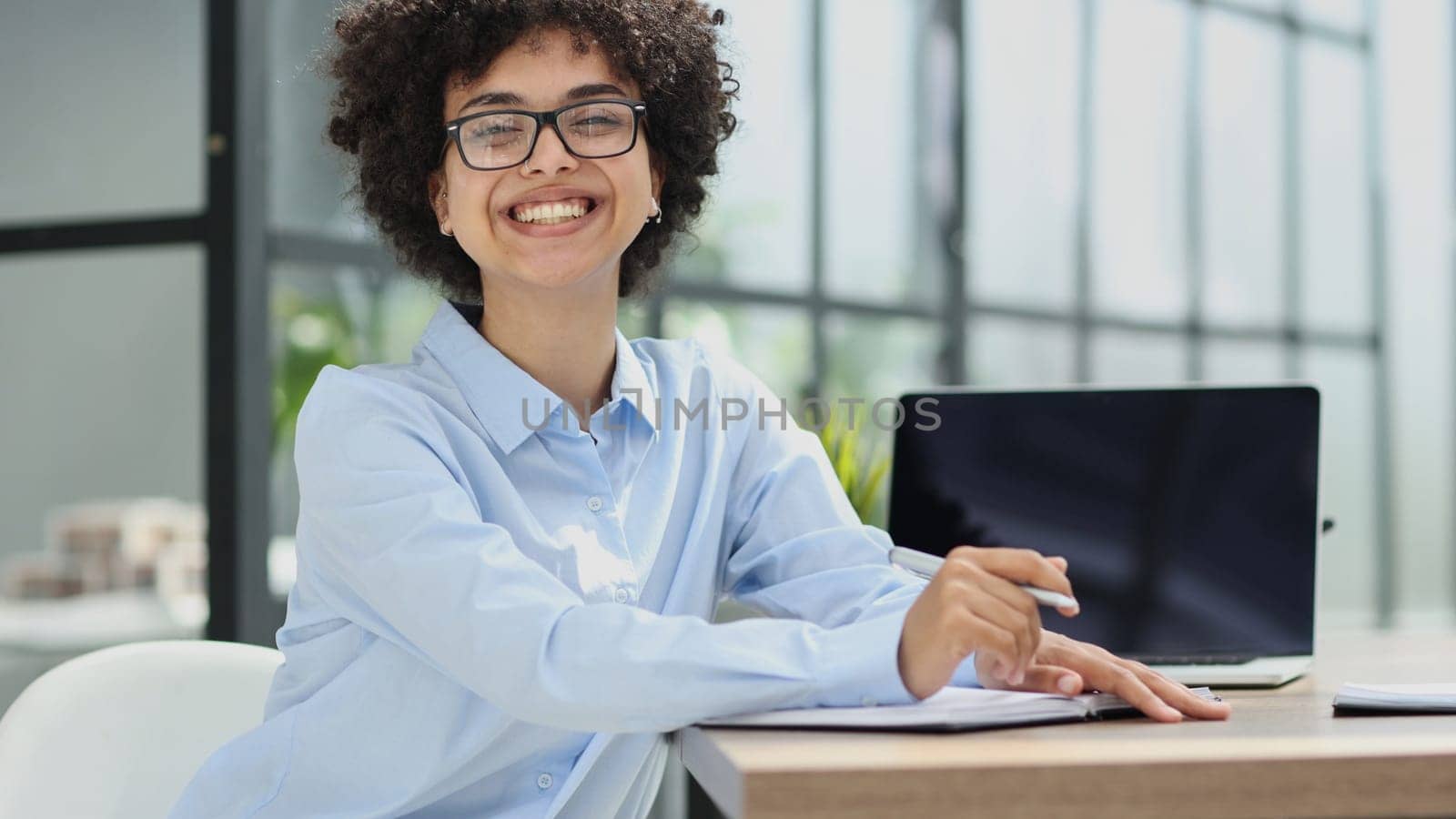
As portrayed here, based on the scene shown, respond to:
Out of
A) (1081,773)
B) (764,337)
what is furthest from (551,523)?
(764,337)

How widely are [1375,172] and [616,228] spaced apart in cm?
579

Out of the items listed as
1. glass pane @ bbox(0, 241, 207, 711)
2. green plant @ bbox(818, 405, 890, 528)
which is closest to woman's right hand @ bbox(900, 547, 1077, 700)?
green plant @ bbox(818, 405, 890, 528)

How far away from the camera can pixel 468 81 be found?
5.13ft

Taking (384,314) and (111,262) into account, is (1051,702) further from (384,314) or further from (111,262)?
(111,262)

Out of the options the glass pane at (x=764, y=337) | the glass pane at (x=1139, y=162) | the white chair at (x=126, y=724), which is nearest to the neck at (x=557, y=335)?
the white chair at (x=126, y=724)

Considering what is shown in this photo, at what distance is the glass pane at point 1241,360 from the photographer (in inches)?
233

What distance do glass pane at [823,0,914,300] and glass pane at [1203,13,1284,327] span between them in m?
1.68

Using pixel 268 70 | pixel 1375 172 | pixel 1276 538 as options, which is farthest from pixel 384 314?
pixel 1375 172

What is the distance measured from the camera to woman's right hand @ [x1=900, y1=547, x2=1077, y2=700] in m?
1.10

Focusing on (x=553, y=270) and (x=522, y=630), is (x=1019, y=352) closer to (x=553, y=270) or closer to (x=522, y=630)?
(x=553, y=270)

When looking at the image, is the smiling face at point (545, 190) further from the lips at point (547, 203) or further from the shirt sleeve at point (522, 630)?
the shirt sleeve at point (522, 630)

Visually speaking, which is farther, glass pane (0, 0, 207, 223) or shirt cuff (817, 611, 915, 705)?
glass pane (0, 0, 207, 223)

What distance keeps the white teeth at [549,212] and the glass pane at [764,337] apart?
2673 mm

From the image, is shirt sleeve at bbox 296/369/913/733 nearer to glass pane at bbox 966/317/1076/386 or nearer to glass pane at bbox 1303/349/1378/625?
glass pane at bbox 966/317/1076/386
